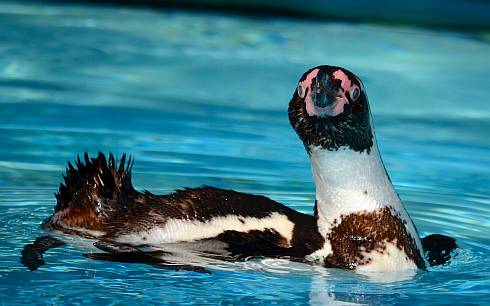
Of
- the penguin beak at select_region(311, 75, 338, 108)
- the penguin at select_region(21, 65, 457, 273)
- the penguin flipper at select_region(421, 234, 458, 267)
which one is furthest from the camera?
the penguin flipper at select_region(421, 234, 458, 267)

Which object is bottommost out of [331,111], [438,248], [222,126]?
[438,248]

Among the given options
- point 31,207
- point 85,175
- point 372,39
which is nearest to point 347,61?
point 372,39

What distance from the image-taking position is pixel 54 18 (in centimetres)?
1021

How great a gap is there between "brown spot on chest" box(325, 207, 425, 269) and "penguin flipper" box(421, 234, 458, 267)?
0.92 ft

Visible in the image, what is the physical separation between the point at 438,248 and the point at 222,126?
2.76 metres

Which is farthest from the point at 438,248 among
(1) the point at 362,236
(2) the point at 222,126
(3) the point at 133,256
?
(2) the point at 222,126

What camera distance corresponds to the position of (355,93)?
4465 millimetres

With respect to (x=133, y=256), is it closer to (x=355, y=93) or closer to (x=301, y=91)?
(x=301, y=91)

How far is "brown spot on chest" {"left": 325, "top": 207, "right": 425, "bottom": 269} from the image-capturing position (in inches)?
181

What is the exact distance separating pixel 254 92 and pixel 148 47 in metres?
1.38

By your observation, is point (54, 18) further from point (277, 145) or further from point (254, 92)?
point (277, 145)

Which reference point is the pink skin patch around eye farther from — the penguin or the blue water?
the blue water

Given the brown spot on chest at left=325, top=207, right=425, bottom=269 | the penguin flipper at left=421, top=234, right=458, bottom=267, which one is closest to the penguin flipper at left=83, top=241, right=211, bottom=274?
the brown spot on chest at left=325, top=207, right=425, bottom=269

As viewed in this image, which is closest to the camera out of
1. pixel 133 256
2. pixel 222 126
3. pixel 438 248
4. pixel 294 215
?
pixel 133 256
